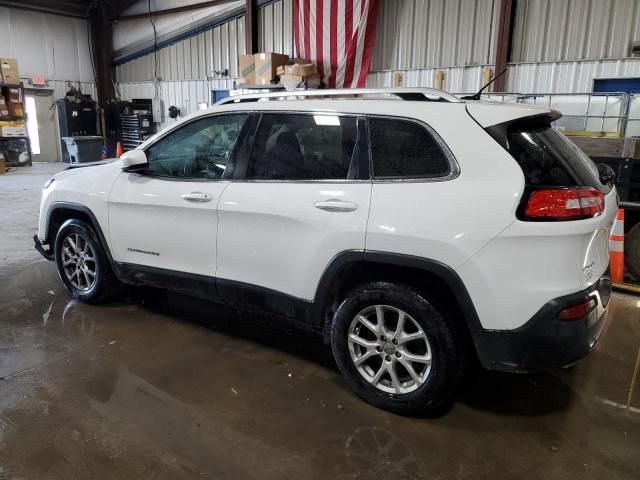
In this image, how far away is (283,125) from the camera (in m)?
2.99

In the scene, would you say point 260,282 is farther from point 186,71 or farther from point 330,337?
point 186,71

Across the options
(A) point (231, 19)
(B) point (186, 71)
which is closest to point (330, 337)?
(A) point (231, 19)

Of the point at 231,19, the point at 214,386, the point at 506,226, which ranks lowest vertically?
the point at 214,386

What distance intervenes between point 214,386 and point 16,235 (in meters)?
5.09

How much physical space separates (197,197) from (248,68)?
8.35m

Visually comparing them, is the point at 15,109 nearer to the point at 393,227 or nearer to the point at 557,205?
the point at 393,227

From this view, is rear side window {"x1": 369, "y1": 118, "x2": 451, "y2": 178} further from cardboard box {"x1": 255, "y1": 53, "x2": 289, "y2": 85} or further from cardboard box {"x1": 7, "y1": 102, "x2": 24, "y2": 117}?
cardboard box {"x1": 7, "y1": 102, "x2": 24, "y2": 117}

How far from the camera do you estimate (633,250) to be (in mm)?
4738

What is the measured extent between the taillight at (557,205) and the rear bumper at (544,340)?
36 cm

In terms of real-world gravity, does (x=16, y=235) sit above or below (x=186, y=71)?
below

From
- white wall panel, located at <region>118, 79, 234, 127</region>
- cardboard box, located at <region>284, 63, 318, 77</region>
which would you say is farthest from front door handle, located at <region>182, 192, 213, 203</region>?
white wall panel, located at <region>118, 79, 234, 127</region>

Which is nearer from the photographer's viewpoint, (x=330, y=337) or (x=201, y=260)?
(x=330, y=337)

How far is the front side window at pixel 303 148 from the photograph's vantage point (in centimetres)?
270

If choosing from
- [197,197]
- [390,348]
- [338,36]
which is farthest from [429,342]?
[338,36]
